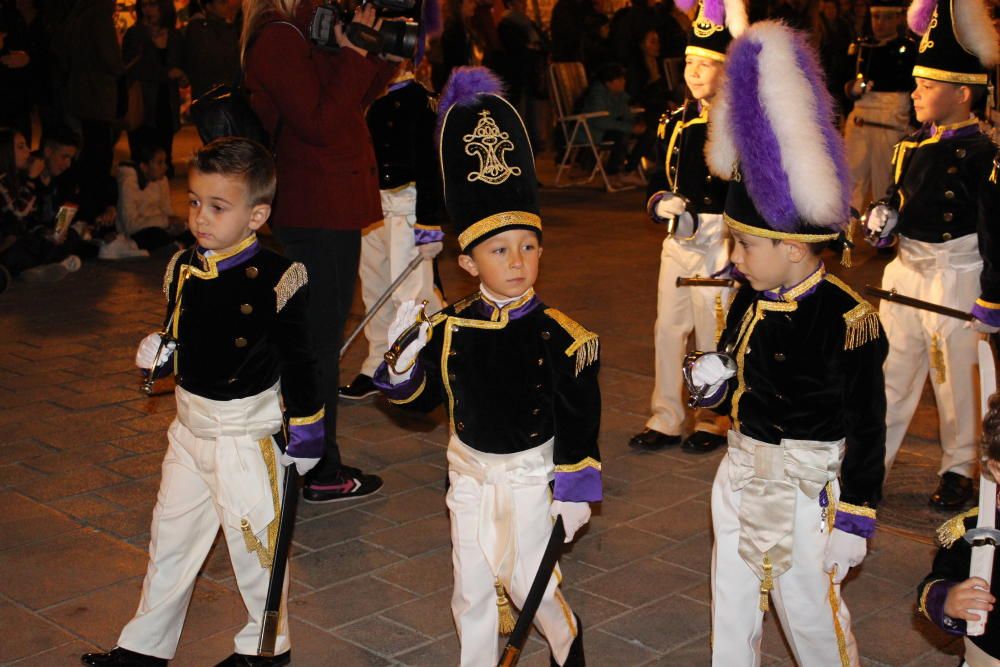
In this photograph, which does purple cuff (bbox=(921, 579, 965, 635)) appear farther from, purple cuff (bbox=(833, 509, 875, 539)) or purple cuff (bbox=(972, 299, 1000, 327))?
purple cuff (bbox=(972, 299, 1000, 327))

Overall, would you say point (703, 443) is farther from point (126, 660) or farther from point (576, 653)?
point (126, 660)

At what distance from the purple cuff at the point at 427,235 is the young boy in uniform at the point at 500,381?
3162 millimetres

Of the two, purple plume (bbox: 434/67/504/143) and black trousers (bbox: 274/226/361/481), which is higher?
purple plume (bbox: 434/67/504/143)

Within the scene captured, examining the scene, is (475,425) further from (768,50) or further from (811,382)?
(768,50)

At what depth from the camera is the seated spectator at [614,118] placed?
15.1 m

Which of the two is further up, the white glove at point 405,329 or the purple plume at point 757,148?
the purple plume at point 757,148

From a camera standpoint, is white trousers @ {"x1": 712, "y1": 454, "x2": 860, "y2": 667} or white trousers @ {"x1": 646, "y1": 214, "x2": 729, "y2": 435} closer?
white trousers @ {"x1": 712, "y1": 454, "x2": 860, "y2": 667}

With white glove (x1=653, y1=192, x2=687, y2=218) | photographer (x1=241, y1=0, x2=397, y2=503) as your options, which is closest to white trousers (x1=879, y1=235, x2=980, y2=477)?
white glove (x1=653, y1=192, x2=687, y2=218)

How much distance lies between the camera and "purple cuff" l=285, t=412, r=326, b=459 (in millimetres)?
3943

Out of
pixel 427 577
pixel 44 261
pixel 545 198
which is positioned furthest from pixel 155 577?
pixel 545 198

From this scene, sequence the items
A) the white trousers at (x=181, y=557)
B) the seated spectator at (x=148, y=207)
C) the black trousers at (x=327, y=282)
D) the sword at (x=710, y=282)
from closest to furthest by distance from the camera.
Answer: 1. the white trousers at (x=181, y=557)
2. the sword at (x=710, y=282)
3. the black trousers at (x=327, y=282)
4. the seated spectator at (x=148, y=207)

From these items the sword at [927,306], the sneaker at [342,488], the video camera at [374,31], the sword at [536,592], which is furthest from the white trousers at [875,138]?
the sword at [536,592]

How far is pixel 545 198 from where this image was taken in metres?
14.3

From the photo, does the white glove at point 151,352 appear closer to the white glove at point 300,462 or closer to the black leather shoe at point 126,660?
the white glove at point 300,462
